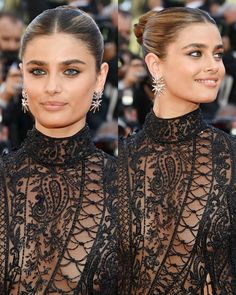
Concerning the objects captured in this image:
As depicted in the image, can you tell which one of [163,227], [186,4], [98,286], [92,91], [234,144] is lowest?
[98,286]

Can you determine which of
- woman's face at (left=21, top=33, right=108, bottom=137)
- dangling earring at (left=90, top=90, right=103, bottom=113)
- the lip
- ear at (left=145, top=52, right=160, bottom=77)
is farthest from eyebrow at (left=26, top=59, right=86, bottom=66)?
the lip

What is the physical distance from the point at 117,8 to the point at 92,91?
0.32 meters

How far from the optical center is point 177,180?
1562mm

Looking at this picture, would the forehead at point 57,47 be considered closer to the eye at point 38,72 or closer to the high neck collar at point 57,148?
the eye at point 38,72

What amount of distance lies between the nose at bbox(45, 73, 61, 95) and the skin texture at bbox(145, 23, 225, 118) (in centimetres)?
34

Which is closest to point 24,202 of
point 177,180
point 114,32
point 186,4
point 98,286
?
point 98,286

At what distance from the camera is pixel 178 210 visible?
5.06 feet

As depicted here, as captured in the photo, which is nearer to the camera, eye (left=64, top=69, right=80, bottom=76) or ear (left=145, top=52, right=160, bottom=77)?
eye (left=64, top=69, right=80, bottom=76)

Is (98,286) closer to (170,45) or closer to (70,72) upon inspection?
(70,72)

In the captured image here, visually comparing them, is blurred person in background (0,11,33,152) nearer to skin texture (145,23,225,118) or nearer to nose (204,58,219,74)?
skin texture (145,23,225,118)

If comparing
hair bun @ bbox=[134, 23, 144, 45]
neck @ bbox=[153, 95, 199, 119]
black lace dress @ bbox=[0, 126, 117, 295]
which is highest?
hair bun @ bbox=[134, 23, 144, 45]

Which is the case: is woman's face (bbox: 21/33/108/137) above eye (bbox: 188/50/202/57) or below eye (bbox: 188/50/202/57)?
below

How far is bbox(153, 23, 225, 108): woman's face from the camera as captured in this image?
1.53 metres

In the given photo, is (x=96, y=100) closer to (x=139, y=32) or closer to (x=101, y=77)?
(x=101, y=77)
